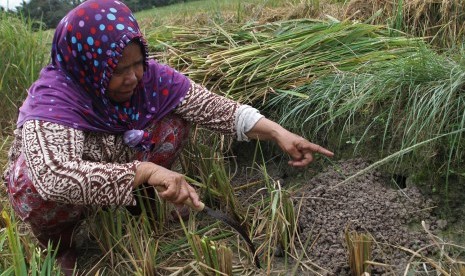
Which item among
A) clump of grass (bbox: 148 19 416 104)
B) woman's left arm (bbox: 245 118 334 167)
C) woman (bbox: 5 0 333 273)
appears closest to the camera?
woman (bbox: 5 0 333 273)

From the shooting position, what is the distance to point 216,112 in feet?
7.77

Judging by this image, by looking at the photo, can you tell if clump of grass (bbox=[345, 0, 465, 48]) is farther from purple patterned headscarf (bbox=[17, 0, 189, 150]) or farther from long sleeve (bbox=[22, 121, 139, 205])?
long sleeve (bbox=[22, 121, 139, 205])

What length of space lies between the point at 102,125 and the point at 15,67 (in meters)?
1.91

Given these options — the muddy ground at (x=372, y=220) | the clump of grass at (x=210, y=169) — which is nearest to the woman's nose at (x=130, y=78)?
the clump of grass at (x=210, y=169)

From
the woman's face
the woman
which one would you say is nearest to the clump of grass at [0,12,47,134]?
the woman

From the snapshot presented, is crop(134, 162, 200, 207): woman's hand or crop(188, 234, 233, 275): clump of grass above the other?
crop(134, 162, 200, 207): woman's hand

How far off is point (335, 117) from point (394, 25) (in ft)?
4.62

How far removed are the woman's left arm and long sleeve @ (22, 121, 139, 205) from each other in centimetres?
59

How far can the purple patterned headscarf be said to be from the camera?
1946mm

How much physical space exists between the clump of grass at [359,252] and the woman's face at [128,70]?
Result: 91 centimetres

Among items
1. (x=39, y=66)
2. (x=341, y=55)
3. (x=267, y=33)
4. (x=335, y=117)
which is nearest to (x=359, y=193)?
(x=335, y=117)

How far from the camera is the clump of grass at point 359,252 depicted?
176 cm

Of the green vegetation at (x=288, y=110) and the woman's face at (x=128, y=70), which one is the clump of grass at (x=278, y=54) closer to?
the green vegetation at (x=288, y=110)

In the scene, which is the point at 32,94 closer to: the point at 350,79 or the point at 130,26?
the point at 130,26
